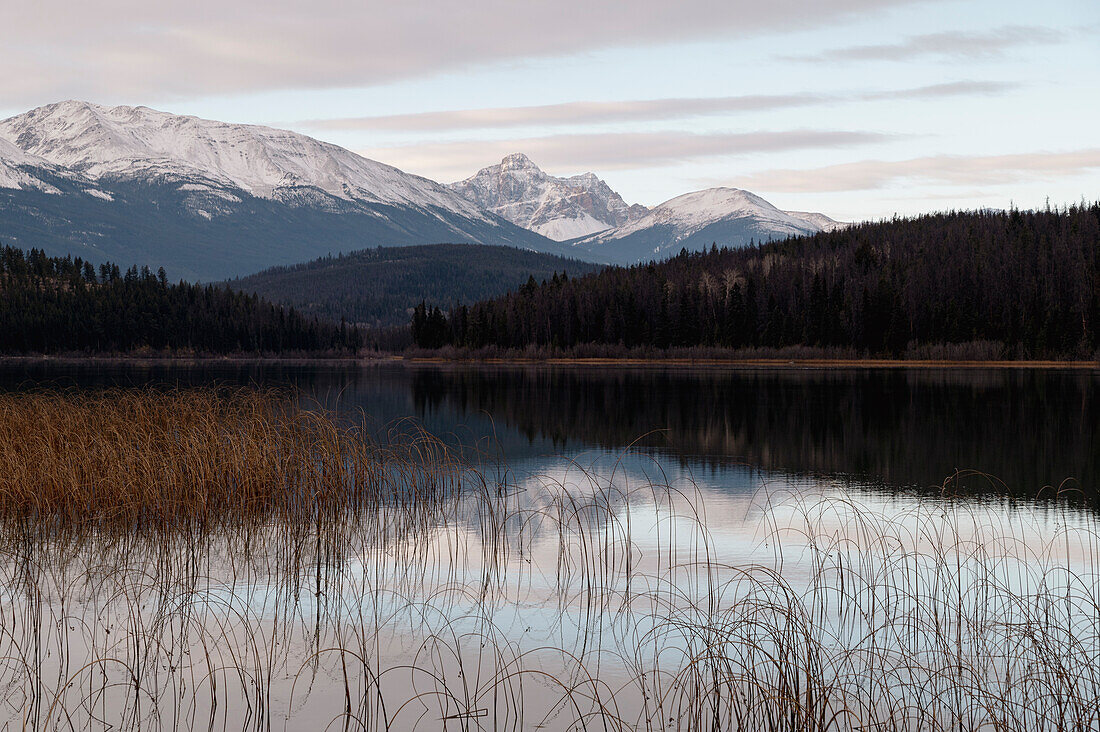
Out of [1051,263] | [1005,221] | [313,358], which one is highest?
[1005,221]

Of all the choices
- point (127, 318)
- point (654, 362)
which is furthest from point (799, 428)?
point (127, 318)

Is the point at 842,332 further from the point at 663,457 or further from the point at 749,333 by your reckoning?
the point at 663,457

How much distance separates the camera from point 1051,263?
428 feet

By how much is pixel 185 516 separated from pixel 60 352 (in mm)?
164481

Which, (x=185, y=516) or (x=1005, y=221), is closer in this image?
(x=185, y=516)

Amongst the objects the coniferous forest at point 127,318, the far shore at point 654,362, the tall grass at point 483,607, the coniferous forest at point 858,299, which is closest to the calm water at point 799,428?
the tall grass at point 483,607

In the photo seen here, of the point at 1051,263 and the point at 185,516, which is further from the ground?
the point at 1051,263

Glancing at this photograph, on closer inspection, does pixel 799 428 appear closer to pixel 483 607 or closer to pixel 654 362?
pixel 483 607

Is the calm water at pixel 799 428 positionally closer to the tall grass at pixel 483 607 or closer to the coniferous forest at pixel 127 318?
the tall grass at pixel 483 607

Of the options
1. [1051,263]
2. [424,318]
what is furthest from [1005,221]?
[424,318]

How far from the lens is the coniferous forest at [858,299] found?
124688 mm

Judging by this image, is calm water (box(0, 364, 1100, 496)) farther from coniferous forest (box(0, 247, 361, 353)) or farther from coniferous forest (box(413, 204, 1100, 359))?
coniferous forest (box(0, 247, 361, 353))

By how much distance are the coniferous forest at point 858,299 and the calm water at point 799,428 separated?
65576 mm

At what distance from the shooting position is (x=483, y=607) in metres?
12.4
